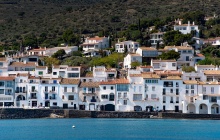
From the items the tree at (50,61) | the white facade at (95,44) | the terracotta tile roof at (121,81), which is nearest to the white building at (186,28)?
the white facade at (95,44)

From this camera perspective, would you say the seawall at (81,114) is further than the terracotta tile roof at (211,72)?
No

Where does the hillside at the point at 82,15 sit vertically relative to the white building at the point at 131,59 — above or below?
above

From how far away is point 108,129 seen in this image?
72.8 m

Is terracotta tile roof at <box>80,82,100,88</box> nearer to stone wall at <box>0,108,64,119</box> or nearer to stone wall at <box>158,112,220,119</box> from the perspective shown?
stone wall at <box>0,108,64,119</box>

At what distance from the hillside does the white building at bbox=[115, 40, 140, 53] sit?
15990mm

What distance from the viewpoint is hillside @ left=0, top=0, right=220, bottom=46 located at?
14075cm

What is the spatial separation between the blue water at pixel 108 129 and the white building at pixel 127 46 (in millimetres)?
32651

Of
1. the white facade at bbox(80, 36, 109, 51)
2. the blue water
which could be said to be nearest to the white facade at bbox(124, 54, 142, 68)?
the white facade at bbox(80, 36, 109, 51)

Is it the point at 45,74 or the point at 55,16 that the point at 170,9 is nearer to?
the point at 55,16

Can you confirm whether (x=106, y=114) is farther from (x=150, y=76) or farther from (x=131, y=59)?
(x=131, y=59)

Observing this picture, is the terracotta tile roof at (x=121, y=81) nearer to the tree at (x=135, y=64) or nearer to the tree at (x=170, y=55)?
the tree at (x=135, y=64)

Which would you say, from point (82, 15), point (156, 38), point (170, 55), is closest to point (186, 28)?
point (156, 38)

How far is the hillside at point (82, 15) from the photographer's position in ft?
462

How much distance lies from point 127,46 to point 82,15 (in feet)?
118
